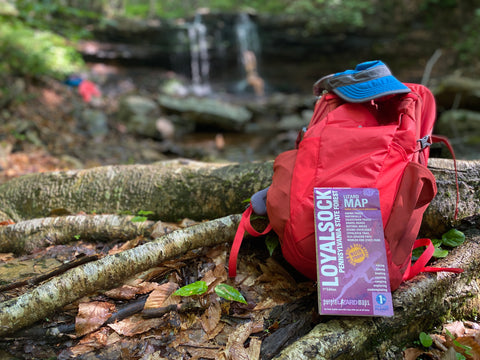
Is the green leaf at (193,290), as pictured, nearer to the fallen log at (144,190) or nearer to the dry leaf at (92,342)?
the dry leaf at (92,342)

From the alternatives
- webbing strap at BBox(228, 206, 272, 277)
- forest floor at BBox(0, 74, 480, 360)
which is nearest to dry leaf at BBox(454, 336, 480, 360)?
forest floor at BBox(0, 74, 480, 360)

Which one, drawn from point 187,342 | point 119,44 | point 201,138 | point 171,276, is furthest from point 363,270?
point 119,44

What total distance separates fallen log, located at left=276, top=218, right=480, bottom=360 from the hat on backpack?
1.00 meters

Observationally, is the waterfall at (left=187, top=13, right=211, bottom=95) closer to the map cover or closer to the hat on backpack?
the hat on backpack

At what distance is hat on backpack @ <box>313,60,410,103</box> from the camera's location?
170cm

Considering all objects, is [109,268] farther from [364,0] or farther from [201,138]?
[364,0]

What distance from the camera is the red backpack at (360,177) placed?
147cm

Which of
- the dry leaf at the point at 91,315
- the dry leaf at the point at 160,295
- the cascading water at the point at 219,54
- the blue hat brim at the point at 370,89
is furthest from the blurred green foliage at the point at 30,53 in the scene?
the blue hat brim at the point at 370,89

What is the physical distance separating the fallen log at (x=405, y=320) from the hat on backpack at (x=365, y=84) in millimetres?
996

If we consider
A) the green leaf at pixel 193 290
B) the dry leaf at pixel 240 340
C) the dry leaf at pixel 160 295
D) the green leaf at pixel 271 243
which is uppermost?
the green leaf at pixel 271 243

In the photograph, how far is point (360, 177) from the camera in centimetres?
151

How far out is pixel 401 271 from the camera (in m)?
1.50

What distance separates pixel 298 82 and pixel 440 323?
1462 centimetres

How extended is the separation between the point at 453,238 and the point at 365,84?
1.10m
